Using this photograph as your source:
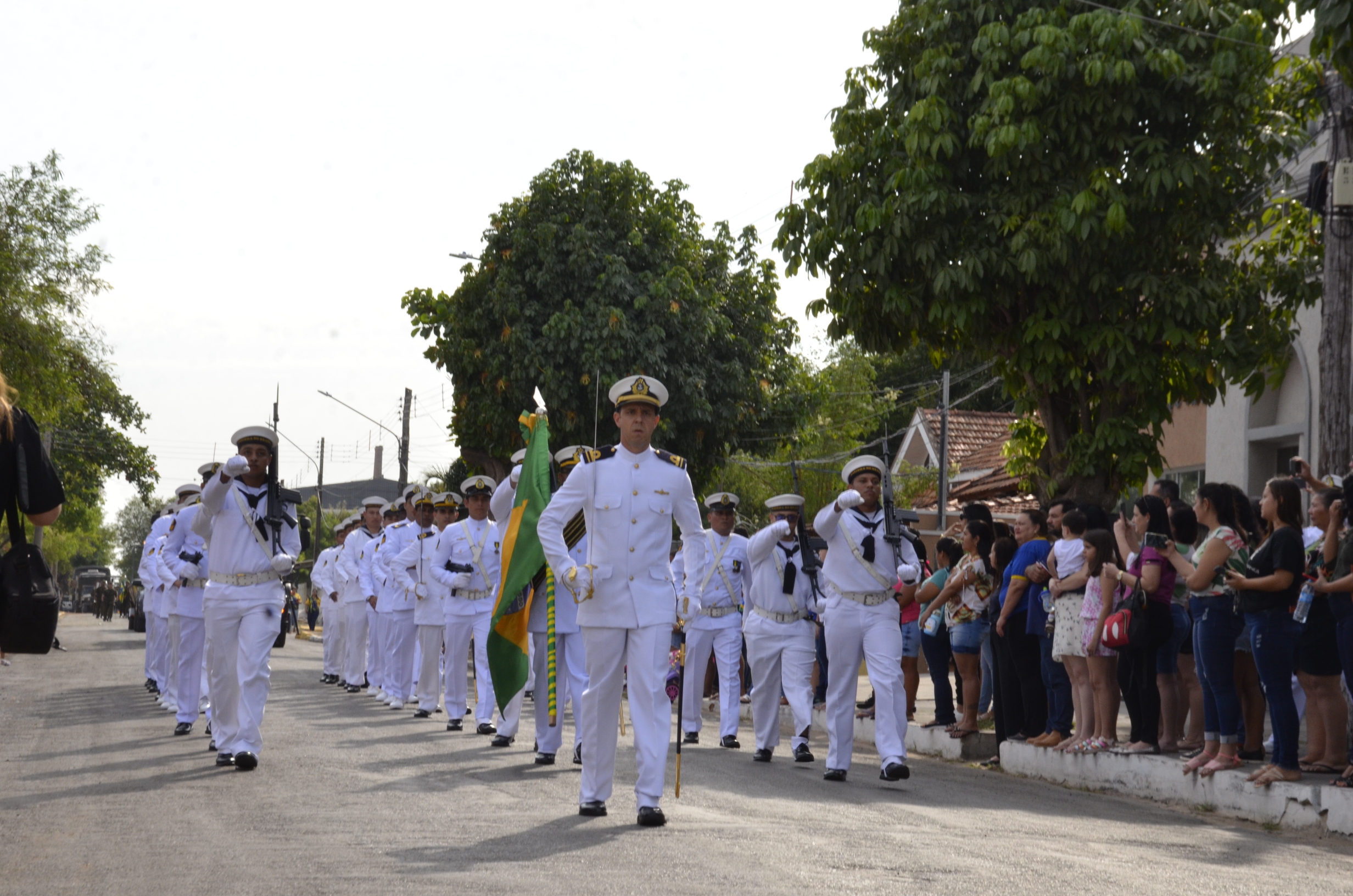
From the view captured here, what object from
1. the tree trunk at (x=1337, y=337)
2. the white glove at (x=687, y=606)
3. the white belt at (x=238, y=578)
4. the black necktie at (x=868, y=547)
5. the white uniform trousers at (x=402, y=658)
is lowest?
the white uniform trousers at (x=402, y=658)

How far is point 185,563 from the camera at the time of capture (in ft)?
46.2

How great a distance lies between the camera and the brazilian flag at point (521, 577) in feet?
38.0

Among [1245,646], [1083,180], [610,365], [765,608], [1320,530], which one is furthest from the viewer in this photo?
[610,365]

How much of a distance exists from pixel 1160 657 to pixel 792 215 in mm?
7466

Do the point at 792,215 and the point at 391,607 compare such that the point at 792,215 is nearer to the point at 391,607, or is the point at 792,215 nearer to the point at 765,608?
the point at 765,608

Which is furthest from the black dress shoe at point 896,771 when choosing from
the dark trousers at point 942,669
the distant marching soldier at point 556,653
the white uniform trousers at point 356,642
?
the white uniform trousers at point 356,642

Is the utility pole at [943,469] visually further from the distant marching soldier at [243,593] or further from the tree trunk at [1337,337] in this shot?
the distant marching soldier at [243,593]

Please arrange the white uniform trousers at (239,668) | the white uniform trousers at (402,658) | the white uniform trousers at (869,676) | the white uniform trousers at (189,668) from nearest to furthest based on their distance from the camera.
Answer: the white uniform trousers at (239,668) < the white uniform trousers at (869,676) < the white uniform trousers at (189,668) < the white uniform trousers at (402,658)

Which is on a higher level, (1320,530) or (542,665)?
(1320,530)

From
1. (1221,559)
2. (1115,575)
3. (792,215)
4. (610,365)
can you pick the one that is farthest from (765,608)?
(610,365)

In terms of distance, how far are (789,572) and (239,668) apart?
4.73 m

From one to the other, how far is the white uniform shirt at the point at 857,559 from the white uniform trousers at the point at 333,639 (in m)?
12.9

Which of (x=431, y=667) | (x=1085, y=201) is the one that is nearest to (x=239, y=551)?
(x=431, y=667)

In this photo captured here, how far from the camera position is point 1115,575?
Result: 1121cm
